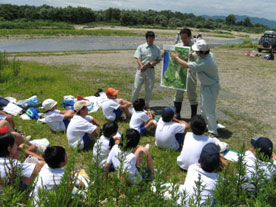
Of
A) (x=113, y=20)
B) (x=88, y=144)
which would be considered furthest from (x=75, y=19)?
(x=88, y=144)

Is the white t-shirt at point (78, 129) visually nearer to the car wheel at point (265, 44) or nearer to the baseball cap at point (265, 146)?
the baseball cap at point (265, 146)

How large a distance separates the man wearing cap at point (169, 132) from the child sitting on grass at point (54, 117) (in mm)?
2220

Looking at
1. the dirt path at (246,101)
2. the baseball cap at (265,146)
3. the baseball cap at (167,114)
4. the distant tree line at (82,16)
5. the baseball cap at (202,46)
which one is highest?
the distant tree line at (82,16)

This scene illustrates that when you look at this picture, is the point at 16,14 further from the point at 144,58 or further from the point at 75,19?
the point at 144,58

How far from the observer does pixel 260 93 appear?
10016 millimetres

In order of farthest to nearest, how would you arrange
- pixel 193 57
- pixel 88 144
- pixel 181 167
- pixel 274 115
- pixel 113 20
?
pixel 113 20
pixel 274 115
pixel 193 57
pixel 88 144
pixel 181 167

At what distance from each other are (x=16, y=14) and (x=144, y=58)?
80492 millimetres

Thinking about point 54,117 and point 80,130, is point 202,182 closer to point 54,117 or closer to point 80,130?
point 80,130

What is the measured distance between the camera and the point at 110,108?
20.4 ft

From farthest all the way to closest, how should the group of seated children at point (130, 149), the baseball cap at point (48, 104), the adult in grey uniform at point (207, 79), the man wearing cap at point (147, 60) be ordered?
the man wearing cap at point (147, 60) → the baseball cap at point (48, 104) → the adult in grey uniform at point (207, 79) → the group of seated children at point (130, 149)

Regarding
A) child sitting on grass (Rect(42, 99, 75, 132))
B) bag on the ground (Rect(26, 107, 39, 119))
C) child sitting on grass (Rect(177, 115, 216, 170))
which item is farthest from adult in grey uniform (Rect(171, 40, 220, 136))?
bag on the ground (Rect(26, 107, 39, 119))

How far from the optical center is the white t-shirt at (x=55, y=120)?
5.47m

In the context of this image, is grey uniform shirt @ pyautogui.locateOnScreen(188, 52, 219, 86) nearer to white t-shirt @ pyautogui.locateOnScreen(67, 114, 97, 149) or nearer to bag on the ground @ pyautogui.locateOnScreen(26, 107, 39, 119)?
white t-shirt @ pyautogui.locateOnScreen(67, 114, 97, 149)

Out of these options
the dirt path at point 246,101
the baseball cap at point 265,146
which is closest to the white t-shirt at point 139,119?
the dirt path at point 246,101
